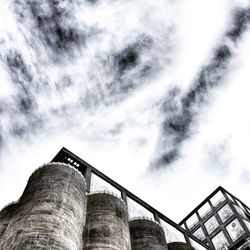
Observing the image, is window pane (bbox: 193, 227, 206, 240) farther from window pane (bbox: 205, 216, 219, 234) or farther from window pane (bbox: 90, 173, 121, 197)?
window pane (bbox: 90, 173, 121, 197)

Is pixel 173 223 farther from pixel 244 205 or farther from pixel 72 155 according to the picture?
pixel 244 205

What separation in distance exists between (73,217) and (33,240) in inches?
83.2

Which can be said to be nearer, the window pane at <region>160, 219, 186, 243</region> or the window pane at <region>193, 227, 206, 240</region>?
the window pane at <region>160, 219, 186, 243</region>

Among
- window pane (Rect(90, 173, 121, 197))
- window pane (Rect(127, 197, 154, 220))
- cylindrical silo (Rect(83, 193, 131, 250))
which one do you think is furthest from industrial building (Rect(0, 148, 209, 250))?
window pane (Rect(127, 197, 154, 220))

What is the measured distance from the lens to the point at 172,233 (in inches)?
851

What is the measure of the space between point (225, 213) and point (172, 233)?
11.7 metres

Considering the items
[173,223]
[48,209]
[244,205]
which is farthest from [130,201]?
[244,205]

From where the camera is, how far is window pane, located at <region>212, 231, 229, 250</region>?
28125 mm

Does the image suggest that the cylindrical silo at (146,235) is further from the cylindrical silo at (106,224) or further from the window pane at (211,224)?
the window pane at (211,224)

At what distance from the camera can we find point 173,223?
22938 mm

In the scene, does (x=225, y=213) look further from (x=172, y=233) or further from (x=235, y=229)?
(x=172, y=233)

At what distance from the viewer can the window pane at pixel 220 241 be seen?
92.3ft

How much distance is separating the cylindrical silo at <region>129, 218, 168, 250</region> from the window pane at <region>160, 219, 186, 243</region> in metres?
6.41

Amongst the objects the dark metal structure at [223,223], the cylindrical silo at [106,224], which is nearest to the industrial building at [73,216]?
the cylindrical silo at [106,224]
